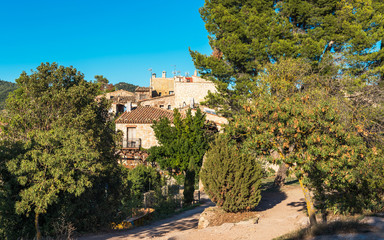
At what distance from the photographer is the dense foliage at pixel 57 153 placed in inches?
400

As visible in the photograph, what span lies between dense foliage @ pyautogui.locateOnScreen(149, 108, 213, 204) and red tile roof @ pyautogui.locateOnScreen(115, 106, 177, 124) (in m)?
4.09

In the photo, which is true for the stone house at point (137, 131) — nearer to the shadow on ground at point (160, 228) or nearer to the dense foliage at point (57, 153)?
the dense foliage at point (57, 153)

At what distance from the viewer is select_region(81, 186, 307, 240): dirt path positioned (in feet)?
37.0

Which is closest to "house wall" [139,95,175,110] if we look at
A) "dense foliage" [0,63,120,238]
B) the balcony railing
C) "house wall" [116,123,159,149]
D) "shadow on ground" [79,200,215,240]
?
"house wall" [116,123,159,149]

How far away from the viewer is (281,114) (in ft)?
31.3

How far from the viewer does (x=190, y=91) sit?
1966 inches

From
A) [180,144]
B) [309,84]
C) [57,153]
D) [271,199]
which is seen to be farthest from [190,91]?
[57,153]

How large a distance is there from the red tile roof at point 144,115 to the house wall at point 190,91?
1417 centimetres

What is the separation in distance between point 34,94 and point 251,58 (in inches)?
537

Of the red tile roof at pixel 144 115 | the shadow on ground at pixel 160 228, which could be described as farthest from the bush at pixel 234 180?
the red tile roof at pixel 144 115

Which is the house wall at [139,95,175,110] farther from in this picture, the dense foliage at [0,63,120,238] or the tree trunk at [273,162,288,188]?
the dense foliage at [0,63,120,238]

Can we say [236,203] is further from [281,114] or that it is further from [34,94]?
[34,94]

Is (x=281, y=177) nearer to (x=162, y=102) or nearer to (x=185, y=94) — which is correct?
(x=185, y=94)

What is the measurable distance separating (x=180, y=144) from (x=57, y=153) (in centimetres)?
1768
